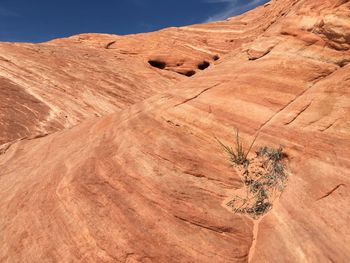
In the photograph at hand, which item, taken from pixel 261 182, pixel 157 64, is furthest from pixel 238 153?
pixel 157 64

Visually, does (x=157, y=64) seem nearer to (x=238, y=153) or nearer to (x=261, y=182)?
A: (x=238, y=153)

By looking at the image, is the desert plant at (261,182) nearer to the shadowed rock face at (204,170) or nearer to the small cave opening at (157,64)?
the shadowed rock face at (204,170)

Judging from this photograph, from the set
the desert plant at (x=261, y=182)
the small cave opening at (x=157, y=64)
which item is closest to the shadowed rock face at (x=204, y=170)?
the desert plant at (x=261, y=182)

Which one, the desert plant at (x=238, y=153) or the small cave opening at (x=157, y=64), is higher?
the desert plant at (x=238, y=153)

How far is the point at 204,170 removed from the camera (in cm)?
802

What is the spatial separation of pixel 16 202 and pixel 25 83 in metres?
13.0

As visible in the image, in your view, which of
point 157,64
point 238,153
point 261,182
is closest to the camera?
point 261,182

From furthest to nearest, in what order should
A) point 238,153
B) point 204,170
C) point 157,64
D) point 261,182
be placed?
1. point 157,64
2. point 238,153
3. point 204,170
4. point 261,182

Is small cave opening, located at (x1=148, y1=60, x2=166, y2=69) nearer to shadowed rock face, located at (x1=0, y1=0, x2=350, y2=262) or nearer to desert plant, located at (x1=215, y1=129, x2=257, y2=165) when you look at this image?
shadowed rock face, located at (x1=0, y1=0, x2=350, y2=262)

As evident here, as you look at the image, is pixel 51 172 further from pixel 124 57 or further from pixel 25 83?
pixel 124 57

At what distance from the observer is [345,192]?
6980mm

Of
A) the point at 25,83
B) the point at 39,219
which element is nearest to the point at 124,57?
the point at 25,83

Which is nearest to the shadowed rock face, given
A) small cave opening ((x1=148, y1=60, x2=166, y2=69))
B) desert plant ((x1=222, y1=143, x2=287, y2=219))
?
desert plant ((x1=222, y1=143, x2=287, y2=219))

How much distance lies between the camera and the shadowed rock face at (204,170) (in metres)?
6.70
